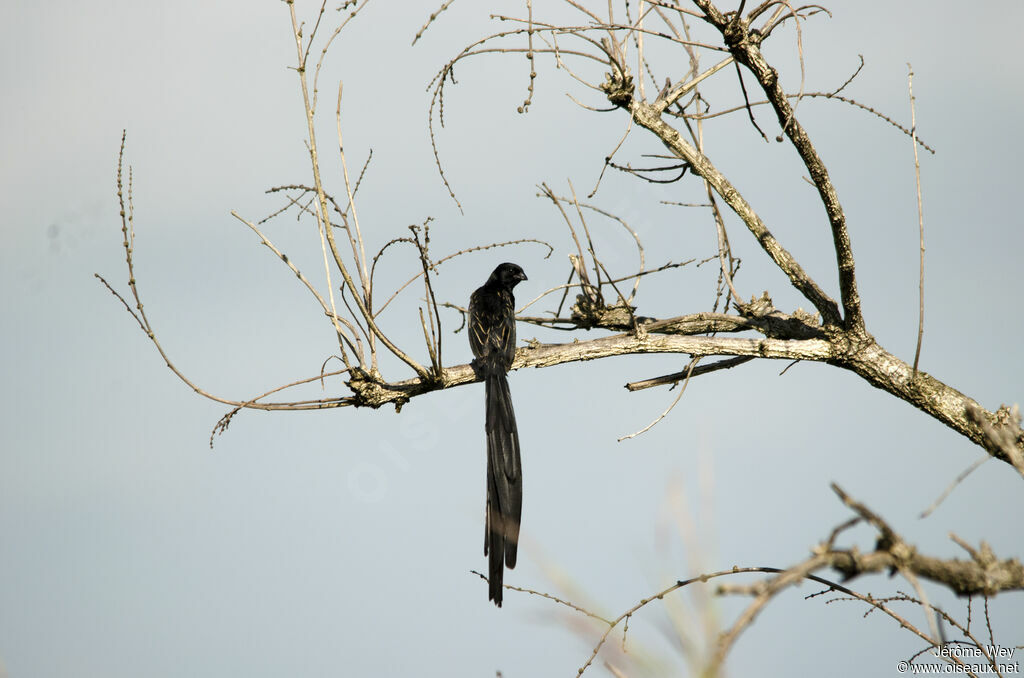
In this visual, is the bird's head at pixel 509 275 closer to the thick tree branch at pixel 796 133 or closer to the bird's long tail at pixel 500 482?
the bird's long tail at pixel 500 482

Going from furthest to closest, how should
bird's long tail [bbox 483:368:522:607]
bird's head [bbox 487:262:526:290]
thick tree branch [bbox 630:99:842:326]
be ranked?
bird's head [bbox 487:262:526:290], thick tree branch [bbox 630:99:842:326], bird's long tail [bbox 483:368:522:607]

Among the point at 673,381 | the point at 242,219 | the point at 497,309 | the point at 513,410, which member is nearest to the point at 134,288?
the point at 242,219

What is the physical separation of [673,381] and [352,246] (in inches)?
69.7

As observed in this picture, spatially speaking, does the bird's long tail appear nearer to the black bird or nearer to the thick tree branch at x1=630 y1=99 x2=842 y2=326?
the black bird

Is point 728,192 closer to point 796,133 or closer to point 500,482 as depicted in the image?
point 796,133

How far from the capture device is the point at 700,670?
4.53 ft

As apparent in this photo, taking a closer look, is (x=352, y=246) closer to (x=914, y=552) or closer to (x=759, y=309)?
(x=759, y=309)

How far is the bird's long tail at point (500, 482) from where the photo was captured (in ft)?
11.5

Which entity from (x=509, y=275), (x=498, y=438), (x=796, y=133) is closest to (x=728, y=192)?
(x=796, y=133)

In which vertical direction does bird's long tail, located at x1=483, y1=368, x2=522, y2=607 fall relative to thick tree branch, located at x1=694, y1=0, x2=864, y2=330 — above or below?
below

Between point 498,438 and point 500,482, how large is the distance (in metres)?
0.26

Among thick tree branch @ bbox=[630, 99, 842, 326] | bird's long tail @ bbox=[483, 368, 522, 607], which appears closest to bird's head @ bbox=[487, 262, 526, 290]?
bird's long tail @ bbox=[483, 368, 522, 607]

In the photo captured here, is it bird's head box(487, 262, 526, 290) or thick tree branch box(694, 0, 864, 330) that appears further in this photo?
bird's head box(487, 262, 526, 290)

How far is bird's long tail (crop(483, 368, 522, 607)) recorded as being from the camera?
349 cm
